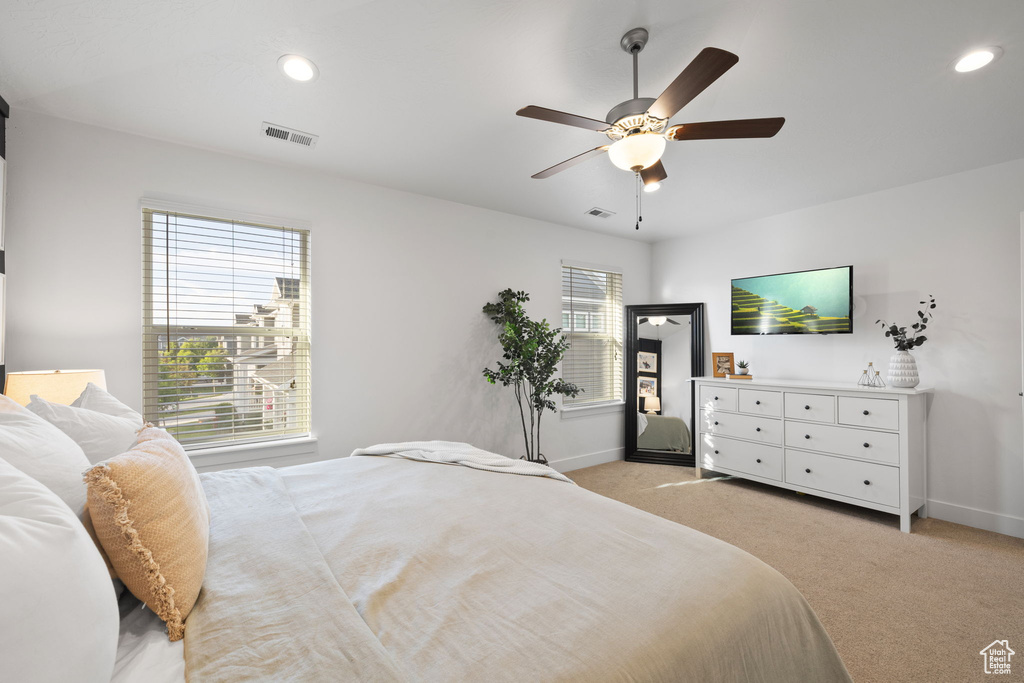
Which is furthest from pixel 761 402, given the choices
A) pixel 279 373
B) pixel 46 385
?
pixel 46 385

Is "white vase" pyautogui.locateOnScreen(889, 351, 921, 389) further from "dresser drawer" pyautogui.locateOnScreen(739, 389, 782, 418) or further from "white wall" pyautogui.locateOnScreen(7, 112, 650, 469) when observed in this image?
"white wall" pyautogui.locateOnScreen(7, 112, 650, 469)

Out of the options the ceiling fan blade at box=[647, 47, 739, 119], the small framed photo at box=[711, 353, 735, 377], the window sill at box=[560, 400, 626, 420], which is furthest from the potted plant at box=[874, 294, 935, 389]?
the ceiling fan blade at box=[647, 47, 739, 119]

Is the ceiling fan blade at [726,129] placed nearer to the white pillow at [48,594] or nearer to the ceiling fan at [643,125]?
the ceiling fan at [643,125]

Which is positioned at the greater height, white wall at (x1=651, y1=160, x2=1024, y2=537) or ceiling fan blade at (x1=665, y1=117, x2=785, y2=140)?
ceiling fan blade at (x1=665, y1=117, x2=785, y2=140)

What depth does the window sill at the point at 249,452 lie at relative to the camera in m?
2.79

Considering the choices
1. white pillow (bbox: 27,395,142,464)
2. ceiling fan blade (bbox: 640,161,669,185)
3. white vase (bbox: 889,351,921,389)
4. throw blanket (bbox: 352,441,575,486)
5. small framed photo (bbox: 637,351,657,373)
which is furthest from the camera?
small framed photo (bbox: 637,351,657,373)

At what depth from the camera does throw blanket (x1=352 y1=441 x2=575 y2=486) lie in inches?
81.9

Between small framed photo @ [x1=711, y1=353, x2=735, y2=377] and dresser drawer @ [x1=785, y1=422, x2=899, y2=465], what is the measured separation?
0.77 meters

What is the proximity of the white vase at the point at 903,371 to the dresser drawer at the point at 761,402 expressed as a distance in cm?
75

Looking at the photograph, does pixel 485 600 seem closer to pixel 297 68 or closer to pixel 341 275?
pixel 297 68

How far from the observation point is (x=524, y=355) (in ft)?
12.5

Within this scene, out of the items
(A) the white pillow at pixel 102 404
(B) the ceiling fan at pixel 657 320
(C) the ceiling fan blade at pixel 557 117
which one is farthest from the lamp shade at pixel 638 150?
(B) the ceiling fan at pixel 657 320

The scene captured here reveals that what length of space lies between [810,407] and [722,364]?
0.91 metres

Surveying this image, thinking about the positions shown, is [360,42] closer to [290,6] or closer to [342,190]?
[290,6]
